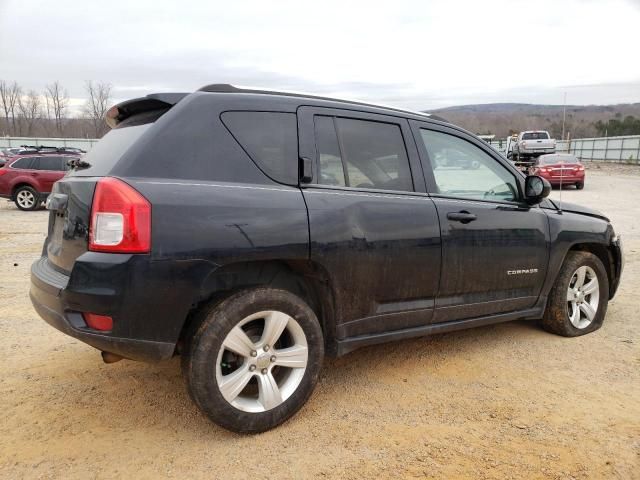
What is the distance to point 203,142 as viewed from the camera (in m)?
2.75

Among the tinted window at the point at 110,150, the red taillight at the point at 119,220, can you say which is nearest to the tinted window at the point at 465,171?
the tinted window at the point at 110,150

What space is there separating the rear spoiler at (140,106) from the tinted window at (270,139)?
0.30 metres

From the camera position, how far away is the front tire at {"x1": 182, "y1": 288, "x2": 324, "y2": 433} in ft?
8.72

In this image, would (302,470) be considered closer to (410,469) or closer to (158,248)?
(410,469)

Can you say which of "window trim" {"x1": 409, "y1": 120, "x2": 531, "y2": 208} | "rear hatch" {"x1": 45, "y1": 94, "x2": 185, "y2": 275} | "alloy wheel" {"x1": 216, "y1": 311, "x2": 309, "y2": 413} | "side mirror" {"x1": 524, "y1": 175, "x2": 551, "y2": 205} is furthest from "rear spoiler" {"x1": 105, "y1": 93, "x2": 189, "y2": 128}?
"side mirror" {"x1": 524, "y1": 175, "x2": 551, "y2": 205}

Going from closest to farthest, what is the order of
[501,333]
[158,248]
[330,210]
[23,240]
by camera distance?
[158,248], [330,210], [501,333], [23,240]

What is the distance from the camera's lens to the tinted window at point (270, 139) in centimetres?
289

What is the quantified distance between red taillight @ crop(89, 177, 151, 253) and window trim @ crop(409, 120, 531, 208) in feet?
6.24

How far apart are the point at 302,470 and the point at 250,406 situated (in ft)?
1.52

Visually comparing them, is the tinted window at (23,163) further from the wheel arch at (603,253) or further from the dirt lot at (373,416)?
the wheel arch at (603,253)

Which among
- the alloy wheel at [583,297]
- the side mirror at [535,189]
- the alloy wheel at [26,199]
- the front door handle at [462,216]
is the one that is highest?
the side mirror at [535,189]

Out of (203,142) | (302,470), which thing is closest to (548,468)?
(302,470)

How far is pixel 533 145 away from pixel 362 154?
3349 centimetres

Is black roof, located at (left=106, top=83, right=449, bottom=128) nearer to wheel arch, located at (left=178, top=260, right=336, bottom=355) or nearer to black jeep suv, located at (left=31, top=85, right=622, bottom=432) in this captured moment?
black jeep suv, located at (left=31, top=85, right=622, bottom=432)
